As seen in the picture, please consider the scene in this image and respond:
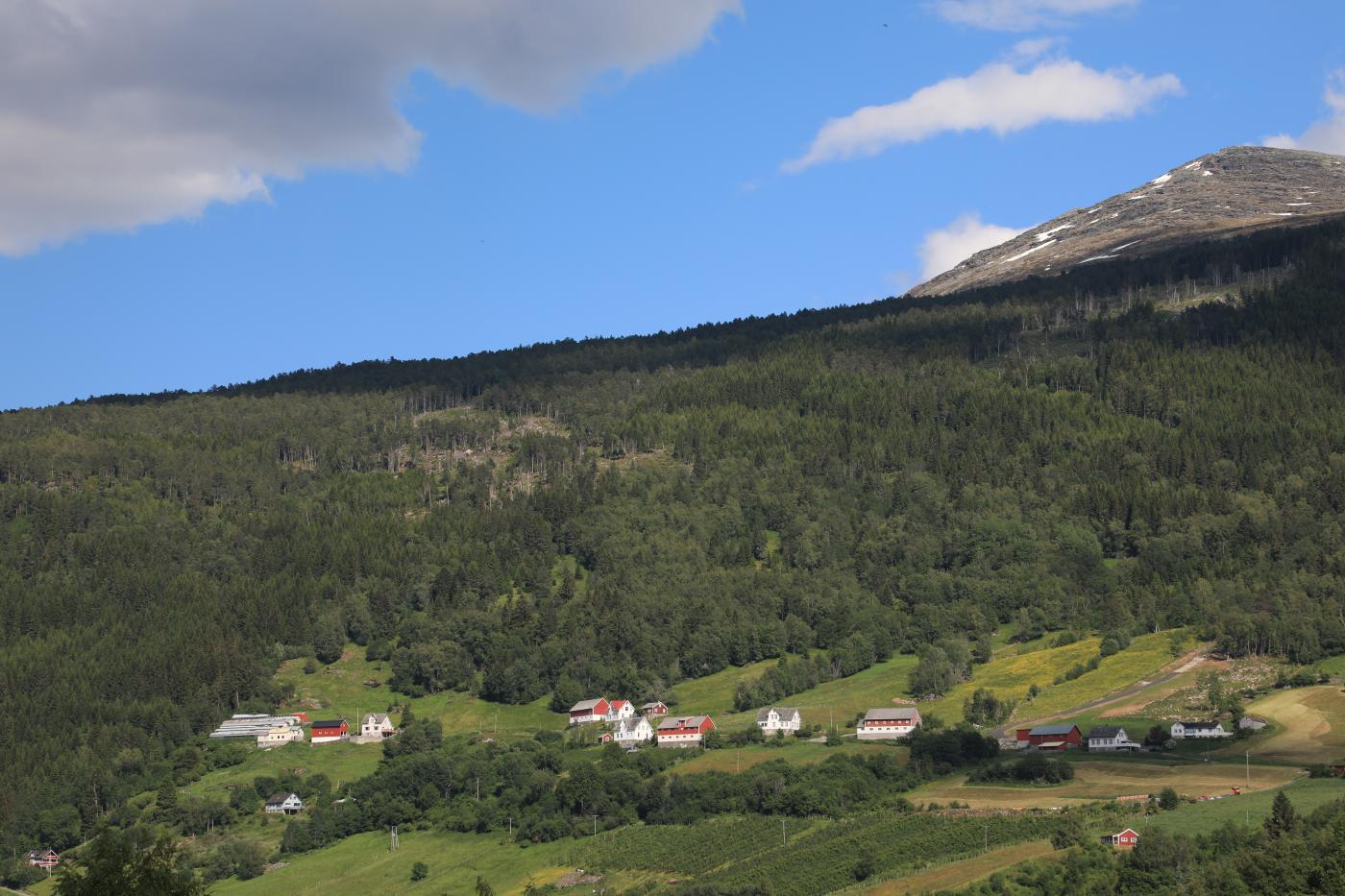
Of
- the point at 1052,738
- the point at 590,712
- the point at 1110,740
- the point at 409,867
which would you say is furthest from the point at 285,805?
the point at 1110,740

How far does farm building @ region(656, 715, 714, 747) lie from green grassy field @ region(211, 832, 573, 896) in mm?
24925

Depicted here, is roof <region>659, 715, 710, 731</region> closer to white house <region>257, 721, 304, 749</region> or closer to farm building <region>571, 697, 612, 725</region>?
farm building <region>571, 697, 612, 725</region>

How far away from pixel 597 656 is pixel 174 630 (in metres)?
49.2

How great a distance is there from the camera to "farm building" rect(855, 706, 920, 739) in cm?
14462

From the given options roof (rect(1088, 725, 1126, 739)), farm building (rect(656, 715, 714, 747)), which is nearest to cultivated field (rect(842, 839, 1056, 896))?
roof (rect(1088, 725, 1126, 739))

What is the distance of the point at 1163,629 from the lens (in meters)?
170

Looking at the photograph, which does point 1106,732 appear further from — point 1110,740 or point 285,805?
point 285,805

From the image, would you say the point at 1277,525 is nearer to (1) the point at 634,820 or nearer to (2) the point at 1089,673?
(2) the point at 1089,673

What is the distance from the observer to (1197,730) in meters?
132

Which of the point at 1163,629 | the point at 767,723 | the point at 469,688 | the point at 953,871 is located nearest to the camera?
the point at 953,871

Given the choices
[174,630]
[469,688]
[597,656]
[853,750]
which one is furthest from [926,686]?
[174,630]

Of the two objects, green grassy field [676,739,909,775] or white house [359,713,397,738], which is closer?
green grassy field [676,739,909,775]

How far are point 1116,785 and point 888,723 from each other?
32262mm

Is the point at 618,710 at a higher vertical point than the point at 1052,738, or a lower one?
higher
